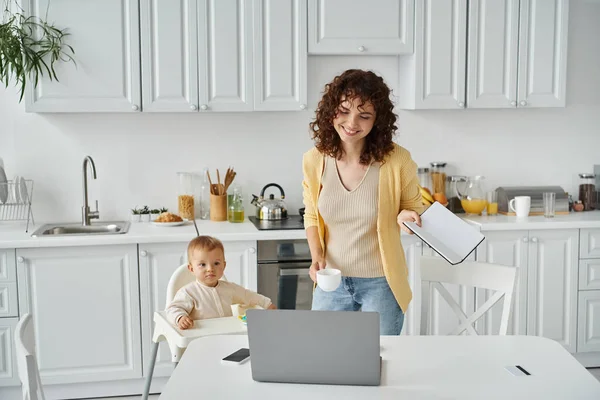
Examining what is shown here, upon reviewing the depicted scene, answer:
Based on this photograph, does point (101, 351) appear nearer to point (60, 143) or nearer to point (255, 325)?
point (60, 143)

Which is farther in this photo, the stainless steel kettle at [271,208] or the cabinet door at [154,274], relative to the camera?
the stainless steel kettle at [271,208]

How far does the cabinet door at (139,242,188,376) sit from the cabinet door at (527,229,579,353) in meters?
1.90

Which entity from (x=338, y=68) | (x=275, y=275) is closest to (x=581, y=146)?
(x=338, y=68)

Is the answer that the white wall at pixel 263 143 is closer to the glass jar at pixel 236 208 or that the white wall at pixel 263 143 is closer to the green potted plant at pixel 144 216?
the green potted plant at pixel 144 216

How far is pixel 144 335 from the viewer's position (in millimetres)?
3805

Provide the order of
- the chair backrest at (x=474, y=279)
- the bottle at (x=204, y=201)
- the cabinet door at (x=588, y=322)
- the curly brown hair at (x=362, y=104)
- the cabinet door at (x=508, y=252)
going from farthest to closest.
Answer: the bottle at (x=204, y=201) → the cabinet door at (x=588, y=322) → the cabinet door at (x=508, y=252) → the chair backrest at (x=474, y=279) → the curly brown hair at (x=362, y=104)

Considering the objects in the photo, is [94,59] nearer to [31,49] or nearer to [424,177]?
[31,49]

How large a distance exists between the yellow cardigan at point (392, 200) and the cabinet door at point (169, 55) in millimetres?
1481

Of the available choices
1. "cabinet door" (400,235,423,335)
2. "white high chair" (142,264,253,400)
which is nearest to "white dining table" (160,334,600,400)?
"white high chair" (142,264,253,400)

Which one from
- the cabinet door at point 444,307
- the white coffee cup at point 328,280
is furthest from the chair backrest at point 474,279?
the cabinet door at point 444,307

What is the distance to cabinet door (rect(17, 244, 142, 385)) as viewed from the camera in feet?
12.1

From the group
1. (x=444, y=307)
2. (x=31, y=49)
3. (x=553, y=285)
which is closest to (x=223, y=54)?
(x=31, y=49)

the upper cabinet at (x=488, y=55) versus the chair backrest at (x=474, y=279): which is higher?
the upper cabinet at (x=488, y=55)

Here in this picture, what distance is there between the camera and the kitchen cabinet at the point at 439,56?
160 inches
